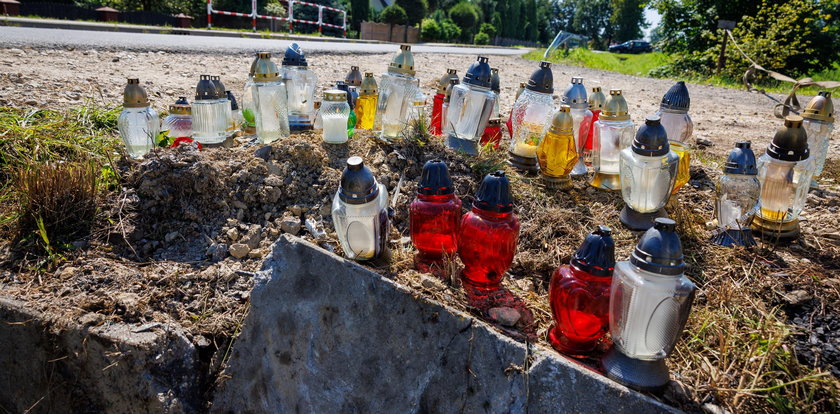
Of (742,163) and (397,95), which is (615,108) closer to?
(742,163)

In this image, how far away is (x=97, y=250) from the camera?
1941 millimetres

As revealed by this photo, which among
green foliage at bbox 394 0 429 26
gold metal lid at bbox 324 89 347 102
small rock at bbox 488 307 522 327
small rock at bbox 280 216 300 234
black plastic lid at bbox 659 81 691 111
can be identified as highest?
green foliage at bbox 394 0 429 26

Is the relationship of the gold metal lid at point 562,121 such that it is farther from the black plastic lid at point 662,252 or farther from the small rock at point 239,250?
the small rock at point 239,250

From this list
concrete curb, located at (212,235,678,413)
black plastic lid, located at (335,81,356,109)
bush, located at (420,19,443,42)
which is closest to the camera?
concrete curb, located at (212,235,678,413)

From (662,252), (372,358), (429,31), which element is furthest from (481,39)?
(662,252)

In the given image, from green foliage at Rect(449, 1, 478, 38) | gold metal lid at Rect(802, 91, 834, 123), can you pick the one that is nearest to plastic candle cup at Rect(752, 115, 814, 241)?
gold metal lid at Rect(802, 91, 834, 123)

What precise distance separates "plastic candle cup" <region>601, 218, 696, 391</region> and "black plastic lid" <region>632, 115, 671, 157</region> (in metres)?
0.62

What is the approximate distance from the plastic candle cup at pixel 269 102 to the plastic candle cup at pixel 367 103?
1.49ft

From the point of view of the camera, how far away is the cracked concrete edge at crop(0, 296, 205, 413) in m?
1.59

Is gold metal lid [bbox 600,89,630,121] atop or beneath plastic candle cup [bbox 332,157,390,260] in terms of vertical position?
atop

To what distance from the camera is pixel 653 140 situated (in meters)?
1.73

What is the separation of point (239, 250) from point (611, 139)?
1703 millimetres

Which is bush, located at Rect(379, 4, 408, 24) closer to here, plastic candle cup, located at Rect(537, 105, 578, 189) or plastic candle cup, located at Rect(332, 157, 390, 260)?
plastic candle cup, located at Rect(537, 105, 578, 189)

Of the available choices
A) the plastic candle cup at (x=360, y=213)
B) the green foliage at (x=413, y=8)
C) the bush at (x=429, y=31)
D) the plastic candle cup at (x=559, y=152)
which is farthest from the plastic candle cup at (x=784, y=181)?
the bush at (x=429, y=31)
